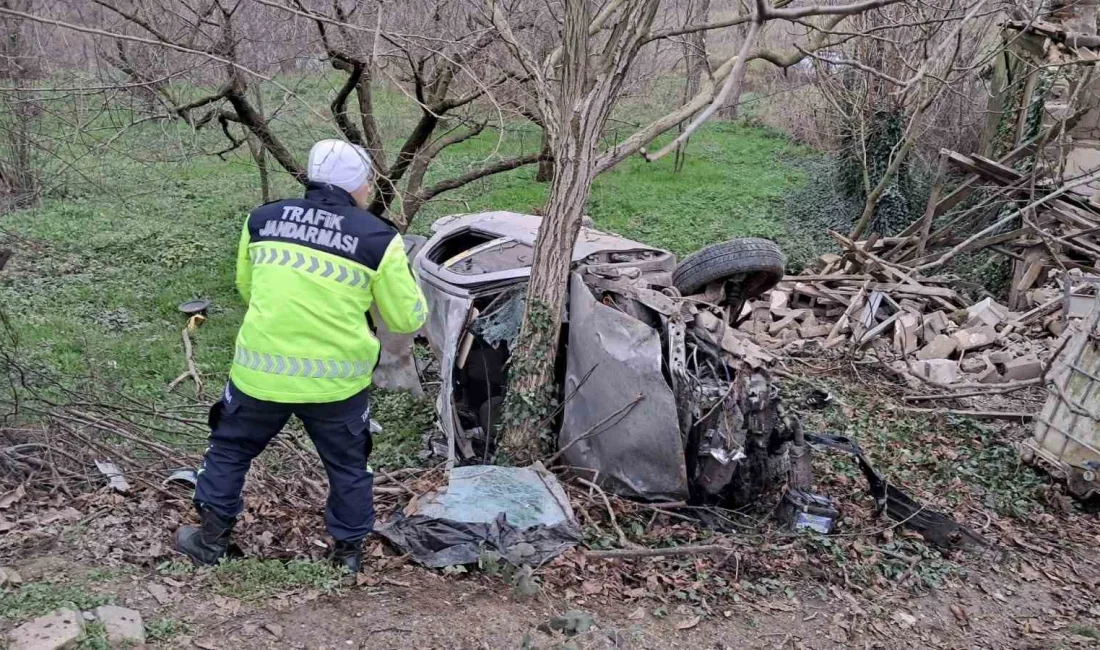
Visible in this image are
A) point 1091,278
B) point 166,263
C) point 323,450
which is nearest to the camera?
point 323,450

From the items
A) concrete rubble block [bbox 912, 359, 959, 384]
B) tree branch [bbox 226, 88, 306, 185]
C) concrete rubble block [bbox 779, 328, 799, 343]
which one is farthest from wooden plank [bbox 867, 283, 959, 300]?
tree branch [bbox 226, 88, 306, 185]

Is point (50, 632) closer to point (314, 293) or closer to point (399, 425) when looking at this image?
point (314, 293)

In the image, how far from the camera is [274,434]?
3.66m

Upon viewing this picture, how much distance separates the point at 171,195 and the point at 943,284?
36.6 ft

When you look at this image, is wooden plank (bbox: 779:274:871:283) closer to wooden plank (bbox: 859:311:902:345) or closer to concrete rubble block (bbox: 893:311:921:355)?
wooden plank (bbox: 859:311:902:345)

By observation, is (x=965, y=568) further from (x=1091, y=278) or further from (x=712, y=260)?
(x=1091, y=278)

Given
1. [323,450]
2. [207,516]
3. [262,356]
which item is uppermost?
[262,356]

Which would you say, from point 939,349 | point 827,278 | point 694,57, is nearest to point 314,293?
point 939,349

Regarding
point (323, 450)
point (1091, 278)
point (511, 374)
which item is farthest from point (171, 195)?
point (1091, 278)

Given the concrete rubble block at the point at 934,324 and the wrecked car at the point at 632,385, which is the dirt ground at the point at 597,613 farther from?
the concrete rubble block at the point at 934,324

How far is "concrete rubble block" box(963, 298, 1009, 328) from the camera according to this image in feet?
27.8

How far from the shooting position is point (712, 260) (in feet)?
23.8

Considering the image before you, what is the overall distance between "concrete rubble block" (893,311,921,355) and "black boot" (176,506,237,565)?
256 inches

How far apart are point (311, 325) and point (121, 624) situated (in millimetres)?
1247
